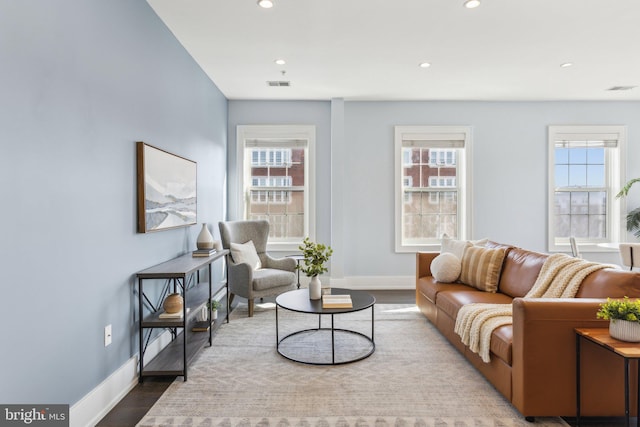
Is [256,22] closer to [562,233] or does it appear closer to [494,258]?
[494,258]

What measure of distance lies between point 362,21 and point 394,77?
152 centimetres

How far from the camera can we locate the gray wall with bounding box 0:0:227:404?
161cm

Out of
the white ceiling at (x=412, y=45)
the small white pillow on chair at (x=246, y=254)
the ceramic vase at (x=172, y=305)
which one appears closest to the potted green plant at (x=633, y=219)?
the white ceiling at (x=412, y=45)

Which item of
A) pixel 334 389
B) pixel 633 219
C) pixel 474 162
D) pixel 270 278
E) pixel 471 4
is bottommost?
pixel 334 389

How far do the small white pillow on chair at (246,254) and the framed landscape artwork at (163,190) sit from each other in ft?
2.11

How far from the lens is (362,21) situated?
3.21m

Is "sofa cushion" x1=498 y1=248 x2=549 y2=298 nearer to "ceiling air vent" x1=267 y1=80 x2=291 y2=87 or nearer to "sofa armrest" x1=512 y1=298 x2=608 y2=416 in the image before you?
"sofa armrest" x1=512 y1=298 x2=608 y2=416

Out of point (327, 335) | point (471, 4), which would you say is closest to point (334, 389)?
point (327, 335)

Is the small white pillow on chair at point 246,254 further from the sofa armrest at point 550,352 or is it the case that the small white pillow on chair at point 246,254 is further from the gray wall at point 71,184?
the sofa armrest at point 550,352

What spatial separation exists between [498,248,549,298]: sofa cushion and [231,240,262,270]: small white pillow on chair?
8.58 feet

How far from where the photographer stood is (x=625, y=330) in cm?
190

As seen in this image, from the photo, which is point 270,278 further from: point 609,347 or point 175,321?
point 609,347

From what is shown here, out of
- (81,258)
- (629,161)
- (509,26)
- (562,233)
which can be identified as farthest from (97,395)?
(629,161)

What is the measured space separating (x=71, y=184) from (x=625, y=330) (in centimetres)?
286
